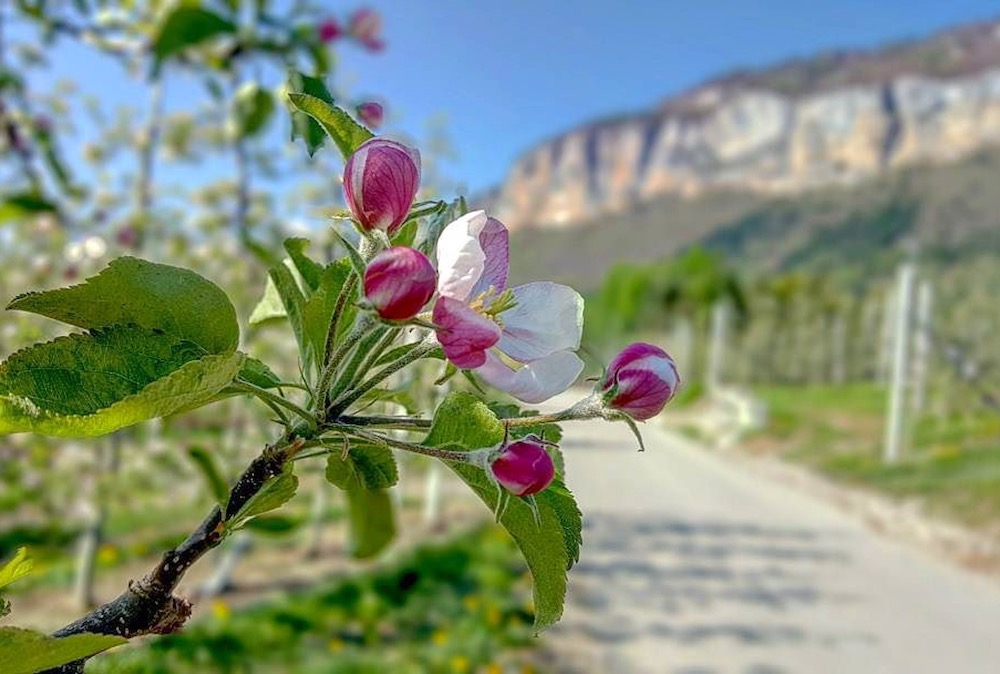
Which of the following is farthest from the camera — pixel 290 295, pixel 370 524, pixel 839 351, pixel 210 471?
pixel 839 351

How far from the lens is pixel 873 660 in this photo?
204 inches

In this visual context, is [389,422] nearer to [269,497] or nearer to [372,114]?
[269,497]

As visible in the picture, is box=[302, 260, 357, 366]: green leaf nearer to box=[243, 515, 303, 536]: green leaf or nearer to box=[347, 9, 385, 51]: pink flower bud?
box=[243, 515, 303, 536]: green leaf

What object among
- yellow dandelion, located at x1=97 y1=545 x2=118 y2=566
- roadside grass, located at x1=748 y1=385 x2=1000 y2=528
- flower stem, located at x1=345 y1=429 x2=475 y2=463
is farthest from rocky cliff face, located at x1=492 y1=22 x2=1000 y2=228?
flower stem, located at x1=345 y1=429 x2=475 y2=463

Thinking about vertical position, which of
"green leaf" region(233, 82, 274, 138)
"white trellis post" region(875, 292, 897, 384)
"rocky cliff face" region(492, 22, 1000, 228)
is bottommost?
"green leaf" region(233, 82, 274, 138)

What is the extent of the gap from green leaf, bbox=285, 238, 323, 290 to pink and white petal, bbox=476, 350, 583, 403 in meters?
0.16

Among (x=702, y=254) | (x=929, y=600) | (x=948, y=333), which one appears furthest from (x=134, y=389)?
(x=702, y=254)

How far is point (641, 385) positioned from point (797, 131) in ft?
369

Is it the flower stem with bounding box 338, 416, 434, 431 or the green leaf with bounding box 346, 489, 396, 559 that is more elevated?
the flower stem with bounding box 338, 416, 434, 431

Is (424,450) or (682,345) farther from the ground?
(682,345)

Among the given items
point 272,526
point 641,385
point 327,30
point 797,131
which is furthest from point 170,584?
point 797,131

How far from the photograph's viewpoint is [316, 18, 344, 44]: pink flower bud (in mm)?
1720

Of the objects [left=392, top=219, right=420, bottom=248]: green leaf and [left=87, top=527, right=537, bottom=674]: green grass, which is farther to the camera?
[left=87, top=527, right=537, bottom=674]: green grass

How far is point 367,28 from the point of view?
183 centimetres
